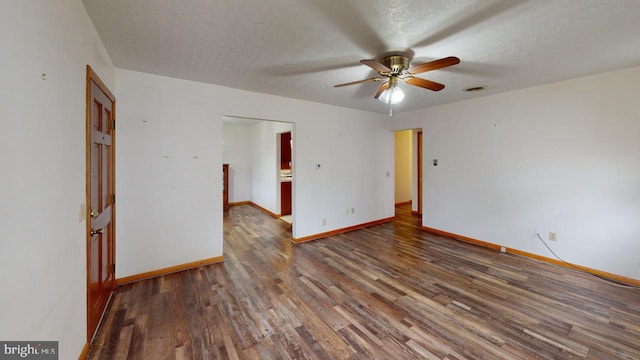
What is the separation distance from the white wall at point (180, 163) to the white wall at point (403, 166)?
11.6 ft

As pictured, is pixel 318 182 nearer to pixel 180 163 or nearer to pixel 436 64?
pixel 180 163

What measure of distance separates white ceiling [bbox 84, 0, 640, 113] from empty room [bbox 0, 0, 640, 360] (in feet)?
0.07

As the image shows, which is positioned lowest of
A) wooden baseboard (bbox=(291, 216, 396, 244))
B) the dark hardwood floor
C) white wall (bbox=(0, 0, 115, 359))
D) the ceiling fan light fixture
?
the dark hardwood floor

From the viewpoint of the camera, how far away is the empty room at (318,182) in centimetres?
140

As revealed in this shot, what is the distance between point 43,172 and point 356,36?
7.46 ft

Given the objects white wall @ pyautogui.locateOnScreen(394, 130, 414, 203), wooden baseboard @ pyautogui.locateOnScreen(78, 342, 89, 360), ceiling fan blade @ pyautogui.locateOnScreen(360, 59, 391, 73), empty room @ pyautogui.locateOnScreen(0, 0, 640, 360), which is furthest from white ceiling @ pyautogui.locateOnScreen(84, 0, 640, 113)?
white wall @ pyautogui.locateOnScreen(394, 130, 414, 203)

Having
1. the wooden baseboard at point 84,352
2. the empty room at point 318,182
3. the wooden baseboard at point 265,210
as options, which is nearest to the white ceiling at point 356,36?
the empty room at point 318,182

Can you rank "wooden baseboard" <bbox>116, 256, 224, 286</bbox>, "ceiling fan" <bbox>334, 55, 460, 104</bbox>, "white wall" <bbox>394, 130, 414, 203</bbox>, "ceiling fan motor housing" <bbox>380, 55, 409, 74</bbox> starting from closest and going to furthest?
"ceiling fan" <bbox>334, 55, 460, 104</bbox> < "ceiling fan motor housing" <bbox>380, 55, 409, 74</bbox> < "wooden baseboard" <bbox>116, 256, 224, 286</bbox> < "white wall" <bbox>394, 130, 414, 203</bbox>

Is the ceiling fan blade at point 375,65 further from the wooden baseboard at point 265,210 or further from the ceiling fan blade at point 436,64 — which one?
the wooden baseboard at point 265,210

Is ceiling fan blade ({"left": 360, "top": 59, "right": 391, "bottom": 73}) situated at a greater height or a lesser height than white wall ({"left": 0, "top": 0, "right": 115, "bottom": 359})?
greater

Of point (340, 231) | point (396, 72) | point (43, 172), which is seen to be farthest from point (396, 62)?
point (340, 231)

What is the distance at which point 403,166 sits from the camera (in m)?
7.48

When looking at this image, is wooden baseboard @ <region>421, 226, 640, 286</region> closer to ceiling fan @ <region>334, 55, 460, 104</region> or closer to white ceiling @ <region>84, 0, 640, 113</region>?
white ceiling @ <region>84, 0, 640, 113</region>

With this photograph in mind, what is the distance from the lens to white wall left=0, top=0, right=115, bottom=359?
959 millimetres
